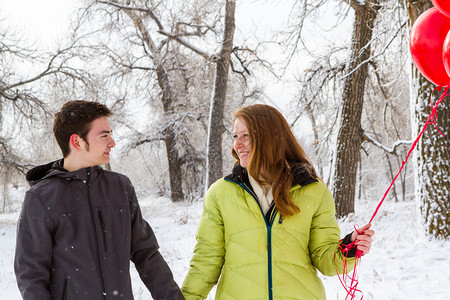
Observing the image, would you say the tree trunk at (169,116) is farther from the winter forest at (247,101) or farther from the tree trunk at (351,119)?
the tree trunk at (351,119)

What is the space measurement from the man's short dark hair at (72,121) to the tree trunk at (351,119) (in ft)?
21.8

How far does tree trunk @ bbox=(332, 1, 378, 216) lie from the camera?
7.88m

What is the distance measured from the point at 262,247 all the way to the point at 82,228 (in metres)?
0.95

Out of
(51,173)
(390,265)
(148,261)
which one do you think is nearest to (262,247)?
(148,261)

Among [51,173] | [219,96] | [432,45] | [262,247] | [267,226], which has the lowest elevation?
[262,247]

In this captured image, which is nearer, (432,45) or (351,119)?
(432,45)

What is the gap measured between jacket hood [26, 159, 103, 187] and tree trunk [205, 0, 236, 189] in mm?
9172

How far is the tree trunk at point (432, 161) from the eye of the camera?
536 centimetres

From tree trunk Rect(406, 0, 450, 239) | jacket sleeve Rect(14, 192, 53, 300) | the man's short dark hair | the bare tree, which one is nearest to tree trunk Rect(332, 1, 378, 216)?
the bare tree

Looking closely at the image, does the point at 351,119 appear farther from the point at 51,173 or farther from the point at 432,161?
the point at 51,173

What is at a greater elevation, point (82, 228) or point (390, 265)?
point (82, 228)

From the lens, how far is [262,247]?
6.81 feet

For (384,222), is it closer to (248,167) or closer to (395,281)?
(395,281)

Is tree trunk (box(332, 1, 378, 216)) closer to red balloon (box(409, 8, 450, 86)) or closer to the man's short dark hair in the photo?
red balloon (box(409, 8, 450, 86))
